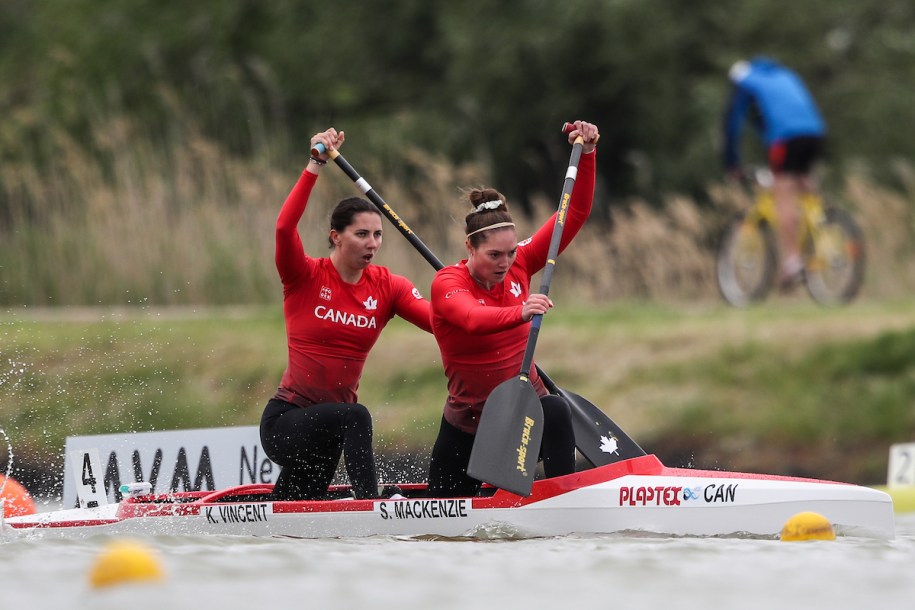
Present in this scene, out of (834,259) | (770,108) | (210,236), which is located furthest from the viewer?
(210,236)

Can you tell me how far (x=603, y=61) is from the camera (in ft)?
56.1

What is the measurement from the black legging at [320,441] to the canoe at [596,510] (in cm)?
19

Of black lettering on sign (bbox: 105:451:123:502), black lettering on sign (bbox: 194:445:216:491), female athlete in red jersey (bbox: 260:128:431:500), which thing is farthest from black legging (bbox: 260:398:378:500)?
black lettering on sign (bbox: 105:451:123:502)

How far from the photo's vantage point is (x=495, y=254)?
646cm

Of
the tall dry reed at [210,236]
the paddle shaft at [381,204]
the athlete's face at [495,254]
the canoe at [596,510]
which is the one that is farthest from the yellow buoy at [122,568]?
the tall dry reed at [210,236]

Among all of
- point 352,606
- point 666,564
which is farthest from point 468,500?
point 352,606

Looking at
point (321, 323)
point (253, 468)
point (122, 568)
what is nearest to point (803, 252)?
point (253, 468)

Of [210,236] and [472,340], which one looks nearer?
[472,340]

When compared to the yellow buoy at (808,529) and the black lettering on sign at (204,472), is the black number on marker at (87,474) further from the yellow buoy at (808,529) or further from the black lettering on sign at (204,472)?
the yellow buoy at (808,529)

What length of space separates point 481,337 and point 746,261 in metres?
5.99

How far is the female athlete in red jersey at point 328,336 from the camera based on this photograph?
6.67m

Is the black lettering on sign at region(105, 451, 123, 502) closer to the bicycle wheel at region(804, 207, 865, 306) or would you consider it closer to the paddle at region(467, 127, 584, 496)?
the paddle at region(467, 127, 584, 496)

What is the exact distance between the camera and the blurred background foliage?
647 inches

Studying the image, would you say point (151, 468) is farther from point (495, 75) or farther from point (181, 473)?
point (495, 75)
